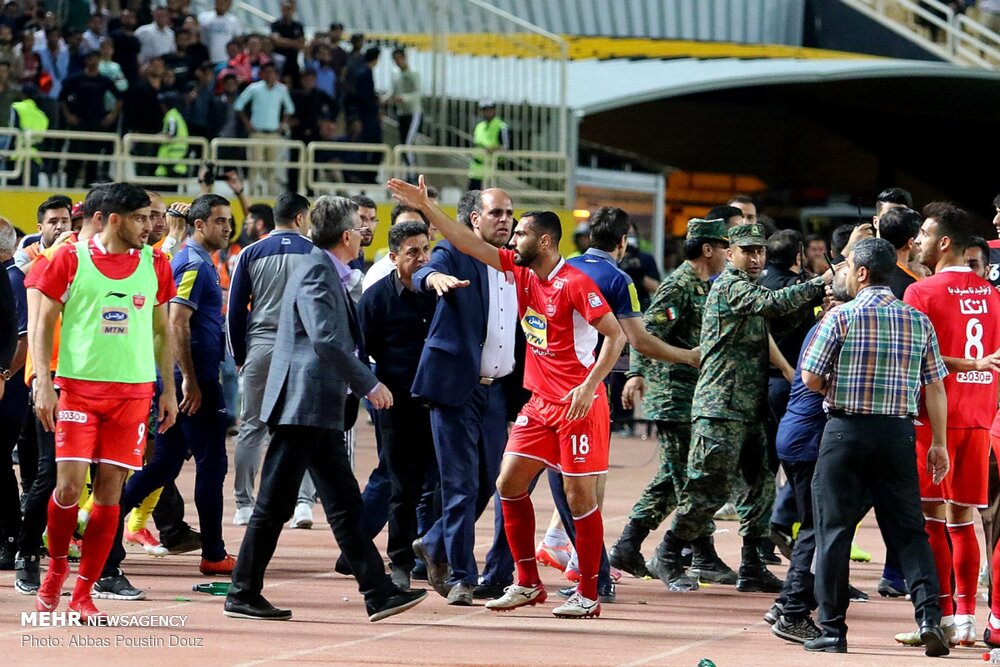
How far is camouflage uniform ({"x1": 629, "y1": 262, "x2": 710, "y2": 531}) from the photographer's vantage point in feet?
31.7

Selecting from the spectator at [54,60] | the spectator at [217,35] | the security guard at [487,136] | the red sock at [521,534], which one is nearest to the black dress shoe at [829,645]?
the red sock at [521,534]

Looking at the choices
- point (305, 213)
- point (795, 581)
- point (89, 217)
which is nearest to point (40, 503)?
point (89, 217)

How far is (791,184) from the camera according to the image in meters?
35.1

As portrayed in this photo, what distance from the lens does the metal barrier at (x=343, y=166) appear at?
69.3ft

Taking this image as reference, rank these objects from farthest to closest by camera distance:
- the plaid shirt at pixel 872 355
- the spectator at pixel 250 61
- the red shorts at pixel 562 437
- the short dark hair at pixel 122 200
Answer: the spectator at pixel 250 61 < the red shorts at pixel 562 437 < the short dark hair at pixel 122 200 < the plaid shirt at pixel 872 355

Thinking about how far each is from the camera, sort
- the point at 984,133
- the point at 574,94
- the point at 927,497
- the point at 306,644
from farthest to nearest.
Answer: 1. the point at 984,133
2. the point at 574,94
3. the point at 927,497
4. the point at 306,644

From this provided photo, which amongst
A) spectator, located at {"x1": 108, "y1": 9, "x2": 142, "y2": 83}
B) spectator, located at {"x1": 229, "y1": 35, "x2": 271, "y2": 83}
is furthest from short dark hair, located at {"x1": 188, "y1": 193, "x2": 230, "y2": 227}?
spectator, located at {"x1": 229, "y1": 35, "x2": 271, "y2": 83}

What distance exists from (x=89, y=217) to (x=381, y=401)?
1634 mm

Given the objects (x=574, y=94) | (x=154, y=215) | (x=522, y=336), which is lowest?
(x=522, y=336)

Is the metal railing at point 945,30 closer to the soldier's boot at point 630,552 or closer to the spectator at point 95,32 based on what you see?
the spectator at point 95,32

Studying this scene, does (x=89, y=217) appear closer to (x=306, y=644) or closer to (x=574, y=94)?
(x=306, y=644)

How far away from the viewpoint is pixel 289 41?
23.2 m

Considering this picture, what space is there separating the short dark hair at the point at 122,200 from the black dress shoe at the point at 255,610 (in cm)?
191

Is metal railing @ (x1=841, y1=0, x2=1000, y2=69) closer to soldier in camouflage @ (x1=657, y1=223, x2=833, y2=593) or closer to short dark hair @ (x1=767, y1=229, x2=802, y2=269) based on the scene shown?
short dark hair @ (x1=767, y1=229, x2=802, y2=269)
